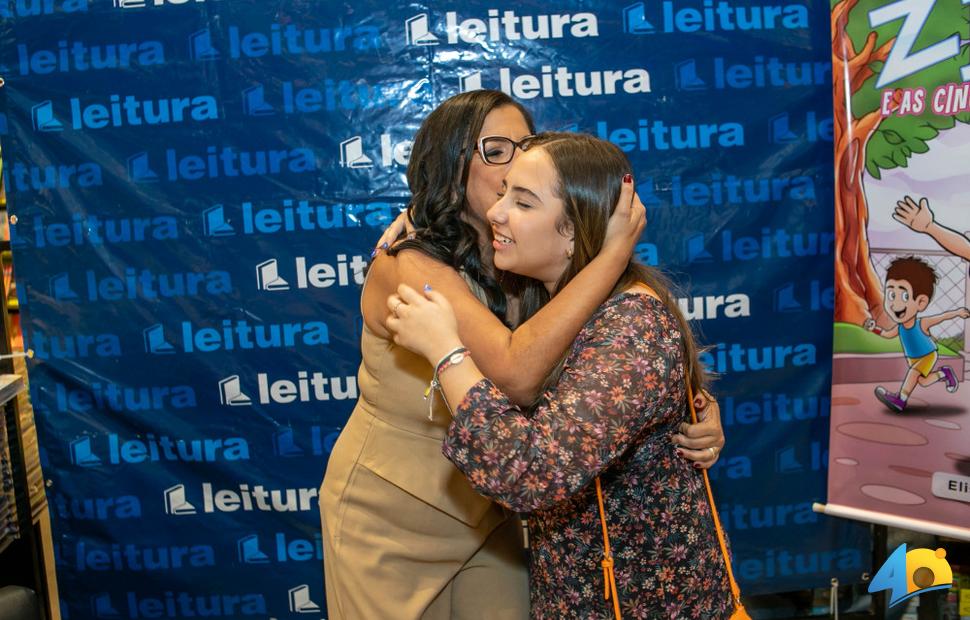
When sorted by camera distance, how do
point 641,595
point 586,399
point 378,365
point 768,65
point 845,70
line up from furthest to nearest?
point 768,65, point 845,70, point 378,365, point 641,595, point 586,399

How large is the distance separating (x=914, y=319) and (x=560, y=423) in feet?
6.29

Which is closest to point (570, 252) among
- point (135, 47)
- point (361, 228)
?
point (361, 228)

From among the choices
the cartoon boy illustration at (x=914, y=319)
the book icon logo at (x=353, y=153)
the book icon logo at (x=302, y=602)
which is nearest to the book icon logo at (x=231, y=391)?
the book icon logo at (x=302, y=602)

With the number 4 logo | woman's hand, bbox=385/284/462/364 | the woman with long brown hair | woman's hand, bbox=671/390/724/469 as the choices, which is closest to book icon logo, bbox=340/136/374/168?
the woman with long brown hair

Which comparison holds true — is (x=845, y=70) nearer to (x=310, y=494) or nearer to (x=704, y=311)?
(x=704, y=311)

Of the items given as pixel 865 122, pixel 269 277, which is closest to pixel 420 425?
pixel 269 277

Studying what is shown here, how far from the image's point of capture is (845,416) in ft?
9.48

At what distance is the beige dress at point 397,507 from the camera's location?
177 centimetres

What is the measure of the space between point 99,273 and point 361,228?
91cm

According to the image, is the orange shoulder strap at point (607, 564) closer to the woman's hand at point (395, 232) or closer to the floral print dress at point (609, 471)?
the floral print dress at point (609, 471)

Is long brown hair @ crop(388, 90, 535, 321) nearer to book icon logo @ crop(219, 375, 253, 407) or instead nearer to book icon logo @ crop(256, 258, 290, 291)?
book icon logo @ crop(256, 258, 290, 291)

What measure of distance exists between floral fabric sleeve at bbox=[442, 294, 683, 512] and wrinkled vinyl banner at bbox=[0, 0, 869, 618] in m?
1.75

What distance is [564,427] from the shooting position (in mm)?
1265

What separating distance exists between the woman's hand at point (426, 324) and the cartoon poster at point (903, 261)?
1911 mm
